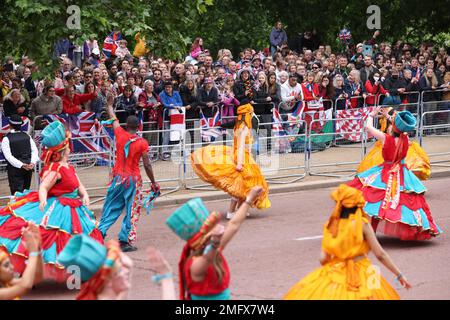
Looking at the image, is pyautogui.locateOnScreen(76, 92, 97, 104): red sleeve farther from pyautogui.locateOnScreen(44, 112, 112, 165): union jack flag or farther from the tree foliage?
the tree foliage

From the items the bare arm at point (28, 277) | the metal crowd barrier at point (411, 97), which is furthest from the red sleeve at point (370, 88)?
the bare arm at point (28, 277)

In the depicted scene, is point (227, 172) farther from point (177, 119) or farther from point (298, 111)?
point (298, 111)

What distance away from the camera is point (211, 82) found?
68.3 feet

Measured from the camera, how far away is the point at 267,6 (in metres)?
28.8

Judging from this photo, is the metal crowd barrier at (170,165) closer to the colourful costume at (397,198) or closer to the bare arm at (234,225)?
the colourful costume at (397,198)

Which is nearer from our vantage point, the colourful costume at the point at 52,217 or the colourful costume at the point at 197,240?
the colourful costume at the point at 197,240

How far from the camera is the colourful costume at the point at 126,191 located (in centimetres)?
1355

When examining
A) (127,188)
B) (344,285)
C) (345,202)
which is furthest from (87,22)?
(344,285)

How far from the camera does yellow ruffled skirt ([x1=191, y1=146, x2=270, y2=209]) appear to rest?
15.5 metres

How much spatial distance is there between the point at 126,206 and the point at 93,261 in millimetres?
6292

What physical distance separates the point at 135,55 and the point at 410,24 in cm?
909

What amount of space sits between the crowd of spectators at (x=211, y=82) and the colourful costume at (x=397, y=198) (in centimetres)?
602

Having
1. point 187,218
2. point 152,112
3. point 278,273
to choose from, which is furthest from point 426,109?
point 187,218
